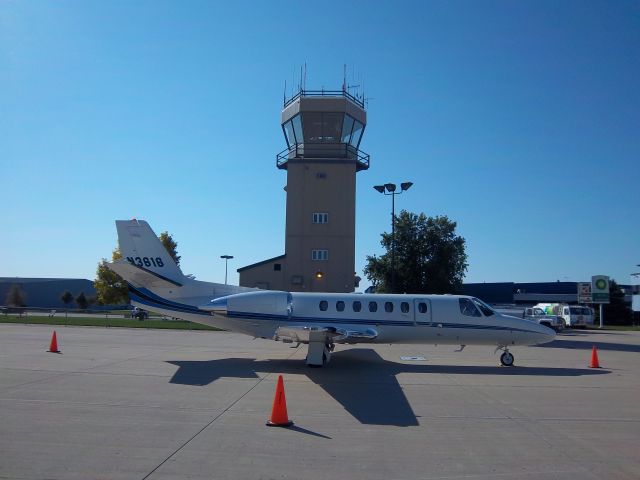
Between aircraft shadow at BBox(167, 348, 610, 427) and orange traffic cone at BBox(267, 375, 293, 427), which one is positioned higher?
orange traffic cone at BBox(267, 375, 293, 427)

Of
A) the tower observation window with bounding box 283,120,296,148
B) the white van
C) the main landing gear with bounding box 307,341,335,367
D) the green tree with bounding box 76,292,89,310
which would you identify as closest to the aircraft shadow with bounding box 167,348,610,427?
the main landing gear with bounding box 307,341,335,367

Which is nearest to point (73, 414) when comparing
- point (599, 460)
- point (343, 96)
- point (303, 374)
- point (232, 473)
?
point (232, 473)

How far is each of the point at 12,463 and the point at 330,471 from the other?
4.24m

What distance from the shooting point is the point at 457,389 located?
13578mm

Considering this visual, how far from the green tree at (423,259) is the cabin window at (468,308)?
22480 mm

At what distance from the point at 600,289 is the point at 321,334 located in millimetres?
50207

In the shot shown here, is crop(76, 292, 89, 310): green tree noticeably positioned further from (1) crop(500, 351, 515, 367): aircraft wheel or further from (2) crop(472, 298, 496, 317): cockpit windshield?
(1) crop(500, 351, 515, 367): aircraft wheel

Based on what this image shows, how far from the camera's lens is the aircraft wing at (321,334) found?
1537cm

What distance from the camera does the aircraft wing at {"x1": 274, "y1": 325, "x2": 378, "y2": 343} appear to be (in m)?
15.4

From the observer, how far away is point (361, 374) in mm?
15984

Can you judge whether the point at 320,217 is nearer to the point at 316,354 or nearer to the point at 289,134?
the point at 289,134

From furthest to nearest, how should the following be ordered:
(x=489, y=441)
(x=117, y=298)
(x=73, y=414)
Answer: (x=117, y=298) → (x=73, y=414) → (x=489, y=441)

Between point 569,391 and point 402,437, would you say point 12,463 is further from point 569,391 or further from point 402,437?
point 569,391

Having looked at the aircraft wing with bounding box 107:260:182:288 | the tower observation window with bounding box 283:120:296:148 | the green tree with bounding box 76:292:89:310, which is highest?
the tower observation window with bounding box 283:120:296:148
